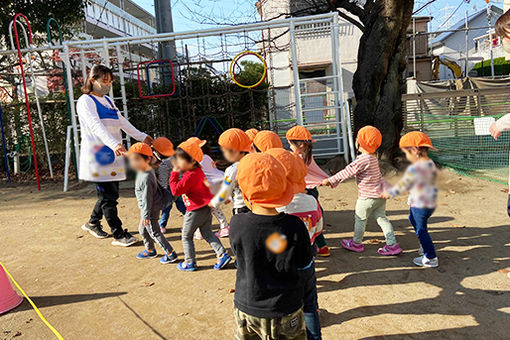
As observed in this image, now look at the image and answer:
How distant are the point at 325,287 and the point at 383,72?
5669 millimetres

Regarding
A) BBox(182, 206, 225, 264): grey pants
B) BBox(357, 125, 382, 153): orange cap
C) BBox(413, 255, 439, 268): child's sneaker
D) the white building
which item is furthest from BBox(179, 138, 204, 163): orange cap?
the white building

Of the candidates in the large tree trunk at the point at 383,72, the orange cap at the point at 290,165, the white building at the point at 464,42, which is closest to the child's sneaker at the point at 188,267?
the orange cap at the point at 290,165

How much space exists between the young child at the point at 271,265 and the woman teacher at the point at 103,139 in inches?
26.8

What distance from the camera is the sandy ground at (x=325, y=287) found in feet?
8.80

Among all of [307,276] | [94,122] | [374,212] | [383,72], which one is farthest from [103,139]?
[383,72]

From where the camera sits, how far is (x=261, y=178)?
1669 mm

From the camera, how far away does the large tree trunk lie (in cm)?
738

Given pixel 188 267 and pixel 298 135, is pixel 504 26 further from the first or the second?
pixel 188 267

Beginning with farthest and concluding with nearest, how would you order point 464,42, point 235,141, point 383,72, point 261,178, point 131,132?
1. point 464,42
2. point 383,72
3. point 131,132
4. point 235,141
5. point 261,178

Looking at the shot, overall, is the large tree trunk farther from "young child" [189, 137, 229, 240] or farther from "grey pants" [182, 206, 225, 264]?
"grey pants" [182, 206, 225, 264]

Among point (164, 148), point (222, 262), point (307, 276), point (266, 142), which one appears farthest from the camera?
point (222, 262)

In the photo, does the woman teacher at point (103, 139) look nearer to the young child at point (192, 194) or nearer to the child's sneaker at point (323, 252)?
the young child at point (192, 194)

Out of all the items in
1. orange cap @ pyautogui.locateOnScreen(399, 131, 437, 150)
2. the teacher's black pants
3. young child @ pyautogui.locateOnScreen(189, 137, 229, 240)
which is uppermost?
orange cap @ pyautogui.locateOnScreen(399, 131, 437, 150)

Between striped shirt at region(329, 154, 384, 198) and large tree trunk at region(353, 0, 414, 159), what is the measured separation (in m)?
4.24
